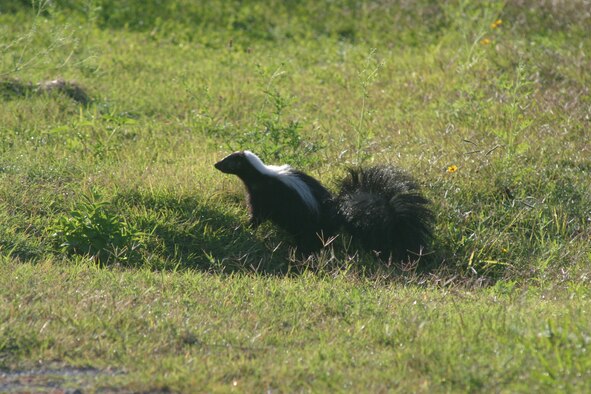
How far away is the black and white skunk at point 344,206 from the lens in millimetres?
7172

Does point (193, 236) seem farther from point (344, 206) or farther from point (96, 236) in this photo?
point (344, 206)

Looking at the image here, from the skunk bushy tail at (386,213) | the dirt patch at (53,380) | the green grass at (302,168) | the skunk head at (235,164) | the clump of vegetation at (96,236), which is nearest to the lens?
the dirt patch at (53,380)

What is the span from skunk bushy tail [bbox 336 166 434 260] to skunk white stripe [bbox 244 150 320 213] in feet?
0.73

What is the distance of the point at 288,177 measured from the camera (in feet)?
24.7

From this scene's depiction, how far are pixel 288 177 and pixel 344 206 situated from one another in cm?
51

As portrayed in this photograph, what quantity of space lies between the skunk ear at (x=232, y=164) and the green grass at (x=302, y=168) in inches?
9.5

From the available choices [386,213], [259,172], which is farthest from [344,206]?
[259,172]

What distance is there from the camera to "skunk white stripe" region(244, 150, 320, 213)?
7438 mm

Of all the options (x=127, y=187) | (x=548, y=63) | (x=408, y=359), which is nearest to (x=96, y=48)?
(x=127, y=187)

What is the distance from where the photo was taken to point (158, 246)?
709cm

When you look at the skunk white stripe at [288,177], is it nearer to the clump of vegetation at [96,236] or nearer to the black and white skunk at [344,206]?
the black and white skunk at [344,206]

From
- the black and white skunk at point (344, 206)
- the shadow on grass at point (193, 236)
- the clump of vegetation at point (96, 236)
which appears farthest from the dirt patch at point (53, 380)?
the black and white skunk at point (344, 206)

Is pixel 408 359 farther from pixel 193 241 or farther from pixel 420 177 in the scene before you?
pixel 420 177

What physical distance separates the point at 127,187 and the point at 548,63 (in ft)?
18.0
